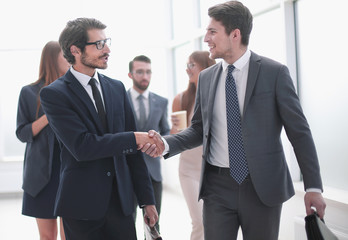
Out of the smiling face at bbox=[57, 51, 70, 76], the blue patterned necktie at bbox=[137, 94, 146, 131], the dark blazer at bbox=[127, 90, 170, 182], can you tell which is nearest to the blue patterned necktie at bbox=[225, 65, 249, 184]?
the smiling face at bbox=[57, 51, 70, 76]

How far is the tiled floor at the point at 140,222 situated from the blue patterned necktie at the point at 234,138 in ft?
8.26

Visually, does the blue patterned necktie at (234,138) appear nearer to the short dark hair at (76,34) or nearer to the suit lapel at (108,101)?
the suit lapel at (108,101)

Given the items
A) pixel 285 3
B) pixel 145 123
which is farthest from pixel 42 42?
pixel 285 3

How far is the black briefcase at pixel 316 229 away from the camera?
5.45 ft

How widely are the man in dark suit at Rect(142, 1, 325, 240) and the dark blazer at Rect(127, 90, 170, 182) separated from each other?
1.31 meters

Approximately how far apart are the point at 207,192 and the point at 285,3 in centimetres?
212

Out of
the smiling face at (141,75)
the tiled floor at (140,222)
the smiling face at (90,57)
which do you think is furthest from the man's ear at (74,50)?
the tiled floor at (140,222)

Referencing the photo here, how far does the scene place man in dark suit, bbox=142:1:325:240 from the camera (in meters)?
1.90

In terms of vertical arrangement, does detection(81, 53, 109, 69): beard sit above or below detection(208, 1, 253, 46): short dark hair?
below

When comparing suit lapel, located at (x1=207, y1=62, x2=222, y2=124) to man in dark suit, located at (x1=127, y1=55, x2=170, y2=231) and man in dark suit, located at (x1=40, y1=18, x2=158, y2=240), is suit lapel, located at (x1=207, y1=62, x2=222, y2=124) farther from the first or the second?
man in dark suit, located at (x1=127, y1=55, x2=170, y2=231)

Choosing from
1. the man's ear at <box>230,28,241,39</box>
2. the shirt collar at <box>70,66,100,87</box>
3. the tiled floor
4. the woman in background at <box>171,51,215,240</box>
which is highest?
the man's ear at <box>230,28,241,39</box>

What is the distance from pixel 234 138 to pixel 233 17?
0.61 metres

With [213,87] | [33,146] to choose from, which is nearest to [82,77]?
[213,87]

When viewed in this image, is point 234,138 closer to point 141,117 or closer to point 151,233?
point 151,233
